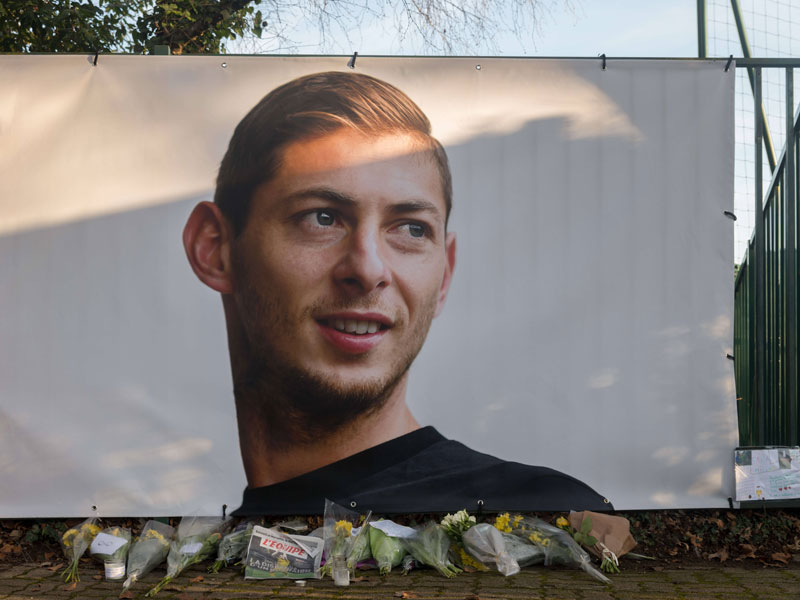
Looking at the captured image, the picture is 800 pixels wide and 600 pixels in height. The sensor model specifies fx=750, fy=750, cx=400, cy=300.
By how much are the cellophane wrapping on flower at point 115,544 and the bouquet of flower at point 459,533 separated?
1745 mm

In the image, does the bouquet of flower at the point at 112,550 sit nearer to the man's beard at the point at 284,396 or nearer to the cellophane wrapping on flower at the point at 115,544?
the cellophane wrapping on flower at the point at 115,544

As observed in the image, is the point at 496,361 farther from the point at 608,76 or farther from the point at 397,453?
the point at 608,76

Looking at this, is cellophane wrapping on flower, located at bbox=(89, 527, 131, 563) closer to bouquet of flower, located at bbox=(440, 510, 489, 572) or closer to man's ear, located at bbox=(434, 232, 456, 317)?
bouquet of flower, located at bbox=(440, 510, 489, 572)

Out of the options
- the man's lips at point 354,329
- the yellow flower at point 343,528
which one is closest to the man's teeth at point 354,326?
the man's lips at point 354,329

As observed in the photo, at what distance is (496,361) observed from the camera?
177 inches

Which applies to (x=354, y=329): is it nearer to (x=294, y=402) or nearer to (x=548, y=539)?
(x=294, y=402)

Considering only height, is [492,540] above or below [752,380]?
below

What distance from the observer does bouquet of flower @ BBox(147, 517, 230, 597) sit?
3914mm

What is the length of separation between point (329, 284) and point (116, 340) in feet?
4.33

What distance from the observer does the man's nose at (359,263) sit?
14.4 feet

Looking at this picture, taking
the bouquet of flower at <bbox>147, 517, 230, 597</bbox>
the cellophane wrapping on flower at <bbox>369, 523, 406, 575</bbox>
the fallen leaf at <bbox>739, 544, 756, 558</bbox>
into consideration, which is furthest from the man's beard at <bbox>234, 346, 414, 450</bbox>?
the fallen leaf at <bbox>739, 544, 756, 558</bbox>

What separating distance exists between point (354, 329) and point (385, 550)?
126 centimetres

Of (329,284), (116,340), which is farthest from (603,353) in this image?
(116,340)

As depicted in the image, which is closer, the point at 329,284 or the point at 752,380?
the point at 329,284
